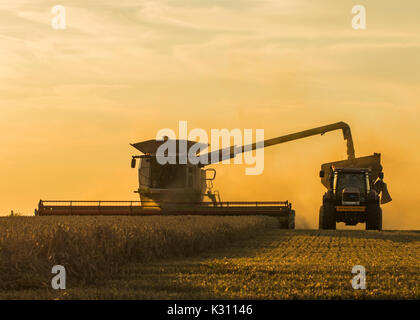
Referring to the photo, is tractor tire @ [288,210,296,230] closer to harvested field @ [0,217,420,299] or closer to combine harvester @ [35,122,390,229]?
combine harvester @ [35,122,390,229]

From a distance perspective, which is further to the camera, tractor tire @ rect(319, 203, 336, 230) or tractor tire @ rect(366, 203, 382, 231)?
tractor tire @ rect(319, 203, 336, 230)

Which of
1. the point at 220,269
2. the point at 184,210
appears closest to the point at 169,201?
the point at 184,210

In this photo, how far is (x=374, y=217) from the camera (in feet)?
90.7

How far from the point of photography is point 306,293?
9398mm

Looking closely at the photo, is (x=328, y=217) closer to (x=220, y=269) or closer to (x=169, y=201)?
(x=169, y=201)

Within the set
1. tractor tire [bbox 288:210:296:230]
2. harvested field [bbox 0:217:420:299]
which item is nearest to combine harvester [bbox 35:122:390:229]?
tractor tire [bbox 288:210:296:230]

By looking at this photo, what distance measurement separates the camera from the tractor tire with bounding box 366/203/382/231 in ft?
90.3

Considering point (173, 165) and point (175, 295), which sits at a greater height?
point (173, 165)

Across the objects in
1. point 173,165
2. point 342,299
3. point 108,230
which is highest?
point 173,165

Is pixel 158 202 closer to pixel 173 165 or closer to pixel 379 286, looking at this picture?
pixel 173 165

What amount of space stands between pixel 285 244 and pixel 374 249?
254 centimetres
